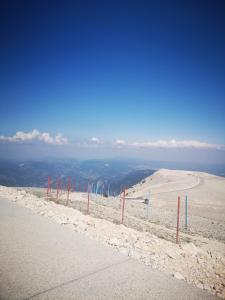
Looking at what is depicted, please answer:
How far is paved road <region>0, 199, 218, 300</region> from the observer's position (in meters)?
4.28

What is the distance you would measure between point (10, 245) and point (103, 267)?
281cm

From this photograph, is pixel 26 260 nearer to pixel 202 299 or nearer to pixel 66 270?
pixel 66 270

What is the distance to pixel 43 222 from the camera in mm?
8953

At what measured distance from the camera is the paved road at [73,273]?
4.28 meters

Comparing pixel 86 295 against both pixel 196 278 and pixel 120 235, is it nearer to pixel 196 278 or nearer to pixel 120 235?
pixel 196 278

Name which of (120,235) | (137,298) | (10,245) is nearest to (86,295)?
(137,298)

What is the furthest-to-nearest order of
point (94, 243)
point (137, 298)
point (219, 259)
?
point (219, 259) → point (94, 243) → point (137, 298)

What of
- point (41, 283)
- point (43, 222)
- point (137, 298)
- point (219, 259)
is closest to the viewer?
point (137, 298)

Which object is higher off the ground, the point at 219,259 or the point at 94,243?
the point at 94,243

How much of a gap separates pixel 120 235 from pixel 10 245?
4.19 meters

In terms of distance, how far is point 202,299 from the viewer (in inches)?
170

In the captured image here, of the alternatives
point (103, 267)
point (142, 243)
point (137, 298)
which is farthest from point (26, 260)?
point (142, 243)

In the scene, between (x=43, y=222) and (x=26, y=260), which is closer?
(x=26, y=260)

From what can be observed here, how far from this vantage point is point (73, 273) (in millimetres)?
4988
